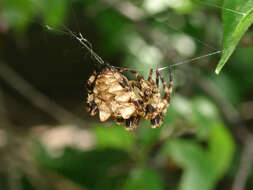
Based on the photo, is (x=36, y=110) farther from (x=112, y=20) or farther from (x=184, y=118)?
(x=184, y=118)

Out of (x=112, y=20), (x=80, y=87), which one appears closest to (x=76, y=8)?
(x=112, y=20)

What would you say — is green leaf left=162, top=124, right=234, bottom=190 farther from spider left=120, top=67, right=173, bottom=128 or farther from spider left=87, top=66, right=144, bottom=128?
spider left=87, top=66, right=144, bottom=128

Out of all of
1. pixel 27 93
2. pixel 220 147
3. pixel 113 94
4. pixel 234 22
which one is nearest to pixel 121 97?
pixel 113 94

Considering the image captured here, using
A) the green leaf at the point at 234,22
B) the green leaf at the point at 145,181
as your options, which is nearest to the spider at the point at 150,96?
the green leaf at the point at 234,22

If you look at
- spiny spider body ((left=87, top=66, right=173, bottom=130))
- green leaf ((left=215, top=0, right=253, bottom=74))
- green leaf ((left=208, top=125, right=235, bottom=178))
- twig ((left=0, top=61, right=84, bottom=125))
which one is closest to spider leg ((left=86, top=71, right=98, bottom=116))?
spiny spider body ((left=87, top=66, right=173, bottom=130))

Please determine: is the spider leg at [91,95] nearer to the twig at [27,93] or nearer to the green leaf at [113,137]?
the green leaf at [113,137]

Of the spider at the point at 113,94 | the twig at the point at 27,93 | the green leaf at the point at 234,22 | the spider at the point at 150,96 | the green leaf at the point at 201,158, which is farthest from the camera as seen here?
the twig at the point at 27,93
